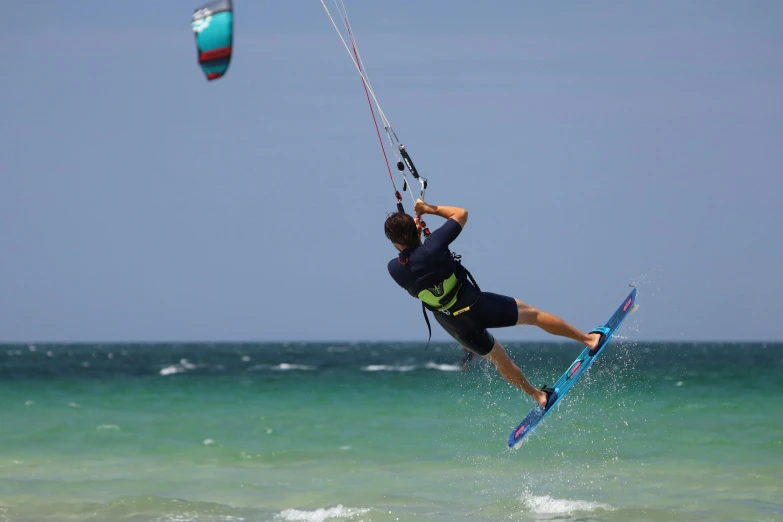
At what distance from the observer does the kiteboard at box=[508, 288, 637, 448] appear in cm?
922

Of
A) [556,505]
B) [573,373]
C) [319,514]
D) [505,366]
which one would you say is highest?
[505,366]

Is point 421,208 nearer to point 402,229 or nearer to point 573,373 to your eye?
point 402,229

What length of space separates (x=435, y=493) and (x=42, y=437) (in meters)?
7.95

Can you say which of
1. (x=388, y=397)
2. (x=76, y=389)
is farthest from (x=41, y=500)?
(x=76, y=389)

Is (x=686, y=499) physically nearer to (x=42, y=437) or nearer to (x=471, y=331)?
(x=471, y=331)

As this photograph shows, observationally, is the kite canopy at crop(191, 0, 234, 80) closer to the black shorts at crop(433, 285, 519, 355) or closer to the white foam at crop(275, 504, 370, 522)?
the black shorts at crop(433, 285, 519, 355)

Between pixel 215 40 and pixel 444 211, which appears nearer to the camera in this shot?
pixel 215 40

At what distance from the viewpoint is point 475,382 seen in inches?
1300

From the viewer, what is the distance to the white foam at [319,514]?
10.3 meters

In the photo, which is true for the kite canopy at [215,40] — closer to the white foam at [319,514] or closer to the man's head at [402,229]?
the man's head at [402,229]

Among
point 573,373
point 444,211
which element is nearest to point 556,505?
point 573,373

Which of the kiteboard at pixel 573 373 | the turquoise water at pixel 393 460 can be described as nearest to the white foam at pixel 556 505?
the turquoise water at pixel 393 460

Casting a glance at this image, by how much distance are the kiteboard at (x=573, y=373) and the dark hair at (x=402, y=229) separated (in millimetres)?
2062

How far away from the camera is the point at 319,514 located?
1050 centimetres
